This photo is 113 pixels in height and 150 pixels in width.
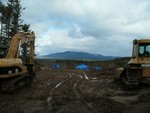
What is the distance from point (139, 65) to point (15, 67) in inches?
281

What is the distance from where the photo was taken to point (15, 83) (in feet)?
57.9

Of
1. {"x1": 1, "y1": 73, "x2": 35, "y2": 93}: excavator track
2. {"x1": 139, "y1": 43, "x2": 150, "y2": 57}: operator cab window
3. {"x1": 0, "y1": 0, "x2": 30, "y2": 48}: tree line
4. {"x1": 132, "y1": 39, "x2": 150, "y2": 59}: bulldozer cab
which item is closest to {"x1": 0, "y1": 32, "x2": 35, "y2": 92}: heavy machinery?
{"x1": 1, "y1": 73, "x2": 35, "y2": 93}: excavator track

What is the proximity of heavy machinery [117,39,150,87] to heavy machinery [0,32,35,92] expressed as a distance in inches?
255

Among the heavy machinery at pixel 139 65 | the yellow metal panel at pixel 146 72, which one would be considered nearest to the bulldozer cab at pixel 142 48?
the heavy machinery at pixel 139 65

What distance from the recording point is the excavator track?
54.5 feet

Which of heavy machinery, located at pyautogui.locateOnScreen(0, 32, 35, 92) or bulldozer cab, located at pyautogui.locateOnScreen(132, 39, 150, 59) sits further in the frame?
bulldozer cab, located at pyautogui.locateOnScreen(132, 39, 150, 59)

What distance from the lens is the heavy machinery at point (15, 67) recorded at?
16.7 m

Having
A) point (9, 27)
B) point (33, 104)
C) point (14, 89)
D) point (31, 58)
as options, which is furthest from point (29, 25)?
point (33, 104)

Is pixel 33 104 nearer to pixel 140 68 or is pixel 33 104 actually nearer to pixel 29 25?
pixel 140 68

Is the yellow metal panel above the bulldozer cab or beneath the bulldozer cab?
beneath

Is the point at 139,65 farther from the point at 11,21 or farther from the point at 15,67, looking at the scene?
the point at 11,21

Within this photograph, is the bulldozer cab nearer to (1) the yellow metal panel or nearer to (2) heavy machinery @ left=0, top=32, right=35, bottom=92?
(1) the yellow metal panel

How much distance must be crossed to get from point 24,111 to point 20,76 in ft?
27.3

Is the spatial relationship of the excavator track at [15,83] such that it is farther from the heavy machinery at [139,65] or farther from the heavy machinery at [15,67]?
the heavy machinery at [139,65]
